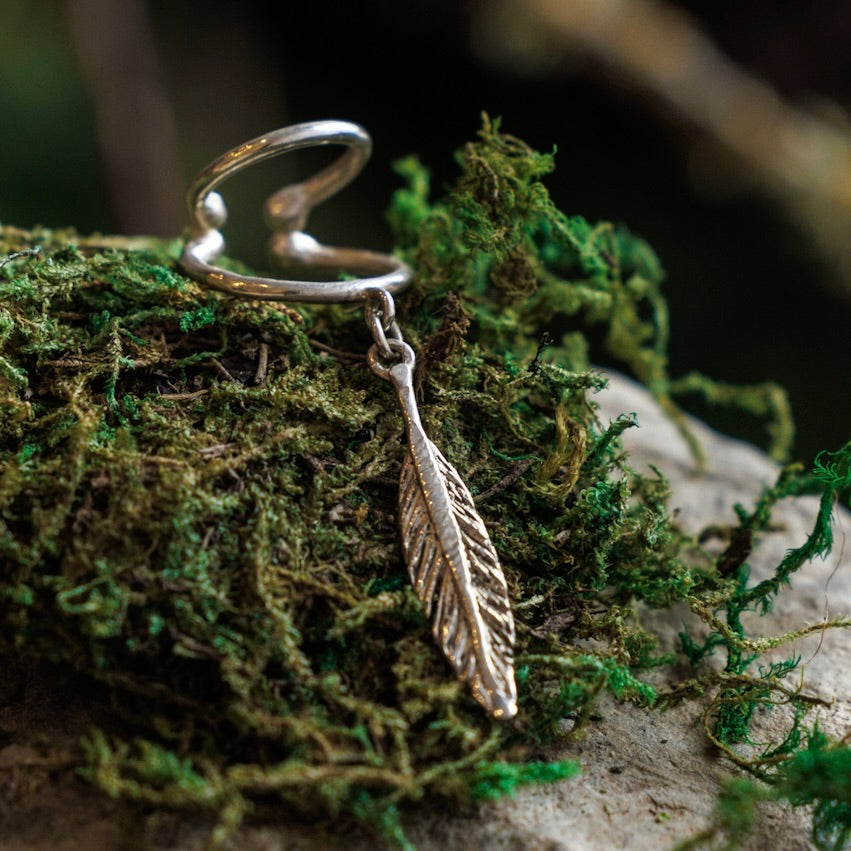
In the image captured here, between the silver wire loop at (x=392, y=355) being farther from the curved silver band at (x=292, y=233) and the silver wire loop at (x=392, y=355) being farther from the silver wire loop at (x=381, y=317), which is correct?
the curved silver band at (x=292, y=233)

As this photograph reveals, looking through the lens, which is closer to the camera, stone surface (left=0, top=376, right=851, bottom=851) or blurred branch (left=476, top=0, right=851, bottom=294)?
stone surface (left=0, top=376, right=851, bottom=851)

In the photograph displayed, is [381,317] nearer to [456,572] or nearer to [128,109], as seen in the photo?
[456,572]

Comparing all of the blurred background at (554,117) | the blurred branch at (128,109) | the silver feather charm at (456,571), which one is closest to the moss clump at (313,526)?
the silver feather charm at (456,571)

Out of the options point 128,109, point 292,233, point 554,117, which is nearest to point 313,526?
point 292,233

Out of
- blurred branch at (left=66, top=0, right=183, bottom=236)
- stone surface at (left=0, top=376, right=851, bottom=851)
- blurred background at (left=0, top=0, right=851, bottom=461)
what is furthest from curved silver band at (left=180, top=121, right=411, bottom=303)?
blurred branch at (left=66, top=0, right=183, bottom=236)

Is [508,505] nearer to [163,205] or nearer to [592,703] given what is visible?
[592,703]

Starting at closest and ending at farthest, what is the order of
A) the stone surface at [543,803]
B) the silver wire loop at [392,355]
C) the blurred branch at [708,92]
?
the stone surface at [543,803] < the silver wire loop at [392,355] < the blurred branch at [708,92]

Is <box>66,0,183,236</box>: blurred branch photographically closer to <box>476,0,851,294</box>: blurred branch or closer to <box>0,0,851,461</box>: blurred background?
<box>0,0,851,461</box>: blurred background
